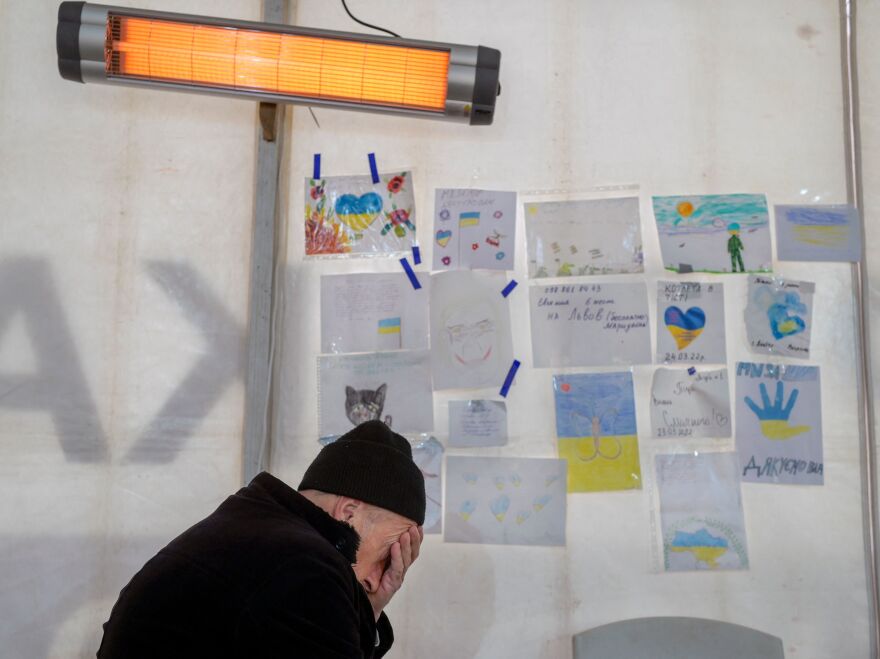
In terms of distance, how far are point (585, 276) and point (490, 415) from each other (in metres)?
0.52

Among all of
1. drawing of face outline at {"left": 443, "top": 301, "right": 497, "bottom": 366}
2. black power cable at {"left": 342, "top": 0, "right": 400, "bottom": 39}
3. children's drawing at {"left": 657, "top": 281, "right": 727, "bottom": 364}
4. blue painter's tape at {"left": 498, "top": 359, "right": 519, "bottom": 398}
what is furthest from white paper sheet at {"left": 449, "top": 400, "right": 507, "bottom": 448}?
black power cable at {"left": 342, "top": 0, "right": 400, "bottom": 39}

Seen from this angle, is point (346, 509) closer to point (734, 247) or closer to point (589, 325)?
point (589, 325)

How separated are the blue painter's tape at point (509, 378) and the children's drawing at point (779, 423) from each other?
2.21ft

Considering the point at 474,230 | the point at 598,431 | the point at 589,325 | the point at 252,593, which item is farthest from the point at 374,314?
the point at 252,593

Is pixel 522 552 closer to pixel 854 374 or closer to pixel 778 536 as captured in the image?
pixel 778 536

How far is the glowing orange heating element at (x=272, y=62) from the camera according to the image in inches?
81.4


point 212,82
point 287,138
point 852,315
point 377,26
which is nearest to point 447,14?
point 377,26

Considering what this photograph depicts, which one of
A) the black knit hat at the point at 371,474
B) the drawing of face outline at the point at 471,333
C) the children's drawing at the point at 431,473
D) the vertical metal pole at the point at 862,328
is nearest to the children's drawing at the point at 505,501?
the children's drawing at the point at 431,473

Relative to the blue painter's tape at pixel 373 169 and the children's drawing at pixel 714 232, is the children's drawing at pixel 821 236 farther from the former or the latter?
the blue painter's tape at pixel 373 169

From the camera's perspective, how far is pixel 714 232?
2.36 metres

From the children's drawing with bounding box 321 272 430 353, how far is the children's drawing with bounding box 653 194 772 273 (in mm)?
769

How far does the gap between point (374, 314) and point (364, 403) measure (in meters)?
0.28

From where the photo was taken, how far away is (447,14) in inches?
96.9

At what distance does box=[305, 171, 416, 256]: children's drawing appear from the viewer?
2.38m
